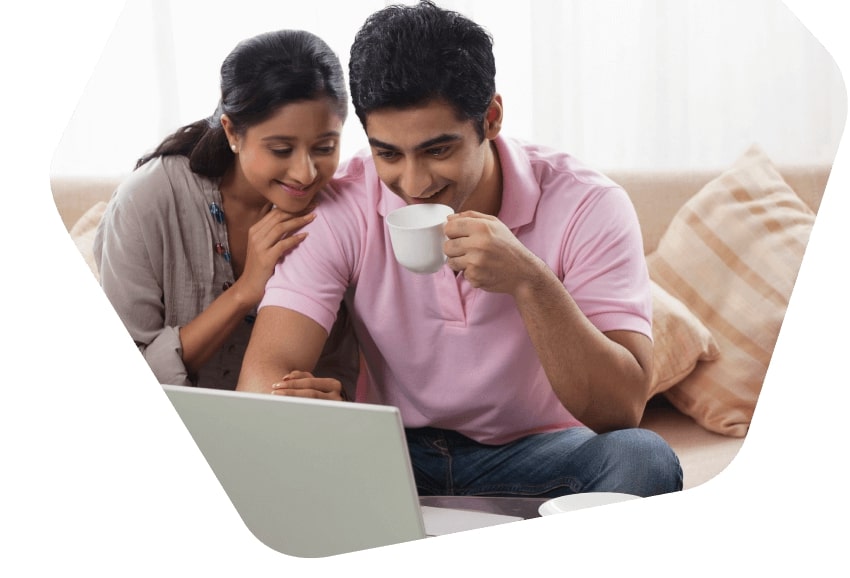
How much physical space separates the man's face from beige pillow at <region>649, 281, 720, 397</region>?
1.23 feet

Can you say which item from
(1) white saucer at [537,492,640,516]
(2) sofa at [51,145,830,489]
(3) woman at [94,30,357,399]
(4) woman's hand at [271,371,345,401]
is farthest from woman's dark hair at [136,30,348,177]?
(1) white saucer at [537,492,640,516]

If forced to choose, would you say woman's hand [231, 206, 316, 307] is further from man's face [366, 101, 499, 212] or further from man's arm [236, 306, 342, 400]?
man's face [366, 101, 499, 212]

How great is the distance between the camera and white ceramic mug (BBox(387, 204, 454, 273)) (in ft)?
7.11

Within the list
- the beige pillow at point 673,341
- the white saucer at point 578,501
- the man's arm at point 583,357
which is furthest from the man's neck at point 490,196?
the white saucer at point 578,501

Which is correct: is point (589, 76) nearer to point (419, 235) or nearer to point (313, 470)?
point (419, 235)

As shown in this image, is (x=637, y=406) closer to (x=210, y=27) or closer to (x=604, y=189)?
(x=604, y=189)

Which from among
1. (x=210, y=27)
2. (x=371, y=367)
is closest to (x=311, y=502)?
(x=371, y=367)

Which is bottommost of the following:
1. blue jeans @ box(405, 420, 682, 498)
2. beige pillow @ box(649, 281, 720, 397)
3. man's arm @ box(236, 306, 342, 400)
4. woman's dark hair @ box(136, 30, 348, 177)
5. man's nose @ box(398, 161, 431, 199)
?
blue jeans @ box(405, 420, 682, 498)

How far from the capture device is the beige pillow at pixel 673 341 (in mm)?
2389

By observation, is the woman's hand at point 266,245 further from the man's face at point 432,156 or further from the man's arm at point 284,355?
the man's face at point 432,156

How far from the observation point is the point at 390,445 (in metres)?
2.14

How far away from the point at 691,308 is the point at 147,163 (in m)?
0.92

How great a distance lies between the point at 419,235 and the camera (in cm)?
216

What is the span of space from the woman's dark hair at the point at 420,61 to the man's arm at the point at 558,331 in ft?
0.61
